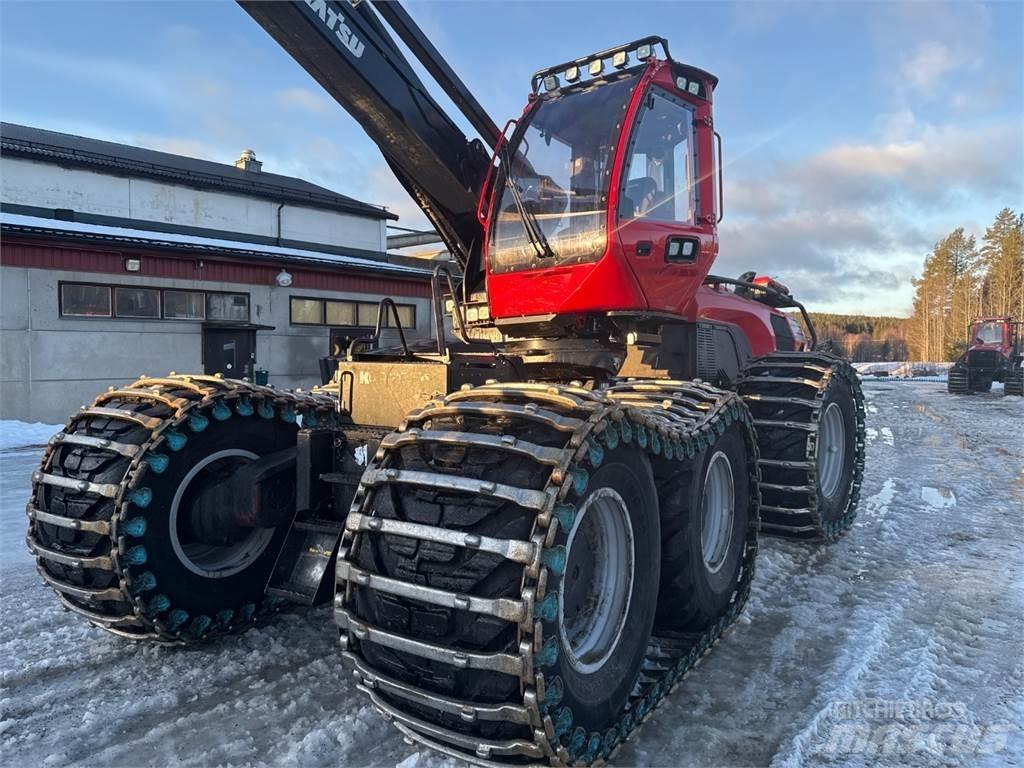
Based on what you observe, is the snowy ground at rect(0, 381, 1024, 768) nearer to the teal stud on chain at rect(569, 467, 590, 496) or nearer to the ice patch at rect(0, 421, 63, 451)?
the teal stud on chain at rect(569, 467, 590, 496)

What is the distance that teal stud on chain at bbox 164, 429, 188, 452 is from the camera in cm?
354

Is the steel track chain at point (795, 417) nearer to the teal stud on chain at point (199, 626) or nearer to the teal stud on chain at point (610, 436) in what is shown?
the teal stud on chain at point (610, 436)

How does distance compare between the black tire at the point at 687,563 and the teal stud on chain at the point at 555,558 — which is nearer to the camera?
the teal stud on chain at the point at 555,558

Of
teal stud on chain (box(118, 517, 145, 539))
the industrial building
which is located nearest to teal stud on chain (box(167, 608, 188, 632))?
teal stud on chain (box(118, 517, 145, 539))

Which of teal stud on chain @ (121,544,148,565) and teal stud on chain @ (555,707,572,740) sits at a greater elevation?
teal stud on chain @ (121,544,148,565)

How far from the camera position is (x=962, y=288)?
6519 centimetres

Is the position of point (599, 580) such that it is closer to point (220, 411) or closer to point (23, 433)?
point (220, 411)

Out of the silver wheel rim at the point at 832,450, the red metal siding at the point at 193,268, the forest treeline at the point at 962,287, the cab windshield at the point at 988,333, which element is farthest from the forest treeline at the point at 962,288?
the silver wheel rim at the point at 832,450

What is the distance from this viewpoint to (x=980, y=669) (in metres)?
3.50

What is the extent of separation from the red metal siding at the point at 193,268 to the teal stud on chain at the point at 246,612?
13872 mm

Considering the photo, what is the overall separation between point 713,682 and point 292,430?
274cm

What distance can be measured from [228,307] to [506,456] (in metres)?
16.7

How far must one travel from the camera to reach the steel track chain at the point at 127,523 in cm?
334

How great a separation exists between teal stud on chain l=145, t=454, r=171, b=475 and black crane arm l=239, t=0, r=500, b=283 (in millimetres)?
2371
